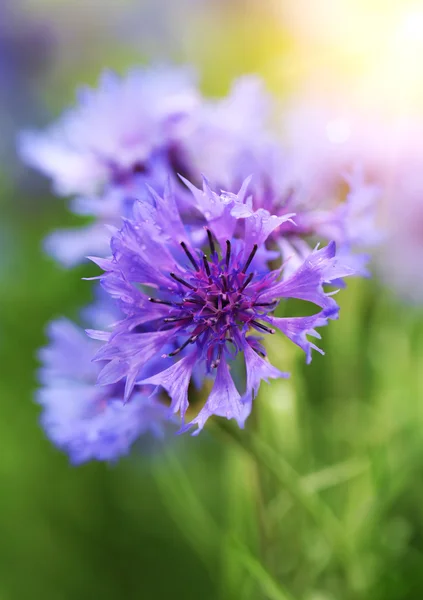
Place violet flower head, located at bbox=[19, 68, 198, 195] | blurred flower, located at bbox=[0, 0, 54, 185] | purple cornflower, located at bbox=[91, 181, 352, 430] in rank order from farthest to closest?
blurred flower, located at bbox=[0, 0, 54, 185]
violet flower head, located at bbox=[19, 68, 198, 195]
purple cornflower, located at bbox=[91, 181, 352, 430]

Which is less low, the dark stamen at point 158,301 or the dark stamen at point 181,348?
the dark stamen at point 158,301

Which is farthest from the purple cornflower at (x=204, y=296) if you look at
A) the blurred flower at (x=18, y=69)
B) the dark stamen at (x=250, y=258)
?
the blurred flower at (x=18, y=69)

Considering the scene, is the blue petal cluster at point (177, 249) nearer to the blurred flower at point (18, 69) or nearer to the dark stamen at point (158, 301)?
the dark stamen at point (158, 301)

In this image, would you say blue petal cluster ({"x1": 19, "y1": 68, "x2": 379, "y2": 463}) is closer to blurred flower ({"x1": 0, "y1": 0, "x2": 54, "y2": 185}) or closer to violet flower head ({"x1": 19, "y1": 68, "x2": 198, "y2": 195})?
violet flower head ({"x1": 19, "y1": 68, "x2": 198, "y2": 195})

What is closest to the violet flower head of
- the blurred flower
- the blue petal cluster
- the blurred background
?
the blue petal cluster

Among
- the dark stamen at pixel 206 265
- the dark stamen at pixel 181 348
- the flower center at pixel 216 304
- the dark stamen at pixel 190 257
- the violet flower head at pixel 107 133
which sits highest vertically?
the violet flower head at pixel 107 133

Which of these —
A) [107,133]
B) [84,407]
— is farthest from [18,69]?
[84,407]

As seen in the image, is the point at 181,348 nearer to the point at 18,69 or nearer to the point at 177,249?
the point at 177,249
